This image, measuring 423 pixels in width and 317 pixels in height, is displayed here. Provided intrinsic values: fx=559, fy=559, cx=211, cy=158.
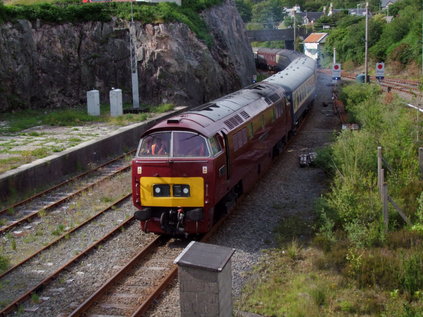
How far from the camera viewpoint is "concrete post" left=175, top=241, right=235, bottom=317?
24.4 feet

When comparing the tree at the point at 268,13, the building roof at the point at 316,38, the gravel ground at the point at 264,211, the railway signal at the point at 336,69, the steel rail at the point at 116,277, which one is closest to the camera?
the steel rail at the point at 116,277

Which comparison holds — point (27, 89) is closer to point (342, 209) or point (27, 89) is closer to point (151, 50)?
point (151, 50)

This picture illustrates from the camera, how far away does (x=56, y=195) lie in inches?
659

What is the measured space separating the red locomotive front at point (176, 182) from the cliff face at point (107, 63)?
69.3ft

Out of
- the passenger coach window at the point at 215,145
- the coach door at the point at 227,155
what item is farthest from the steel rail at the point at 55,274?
the passenger coach window at the point at 215,145

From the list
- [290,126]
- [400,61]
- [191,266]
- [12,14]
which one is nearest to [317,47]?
[400,61]

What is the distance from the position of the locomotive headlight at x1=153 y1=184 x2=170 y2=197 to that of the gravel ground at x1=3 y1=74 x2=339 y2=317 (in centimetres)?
119

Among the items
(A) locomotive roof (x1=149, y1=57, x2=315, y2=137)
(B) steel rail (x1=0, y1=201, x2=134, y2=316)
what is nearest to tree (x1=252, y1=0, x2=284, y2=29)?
(A) locomotive roof (x1=149, y1=57, x2=315, y2=137)

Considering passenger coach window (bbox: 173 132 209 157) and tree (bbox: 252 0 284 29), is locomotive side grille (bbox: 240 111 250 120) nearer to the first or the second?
passenger coach window (bbox: 173 132 209 157)

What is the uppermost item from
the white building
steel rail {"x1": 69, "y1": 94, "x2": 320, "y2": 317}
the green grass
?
the white building

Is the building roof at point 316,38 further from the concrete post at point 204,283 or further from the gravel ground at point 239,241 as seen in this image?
the concrete post at point 204,283

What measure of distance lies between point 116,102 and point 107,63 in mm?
6432

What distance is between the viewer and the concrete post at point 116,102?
94.0 ft

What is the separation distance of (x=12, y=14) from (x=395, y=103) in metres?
22.3
